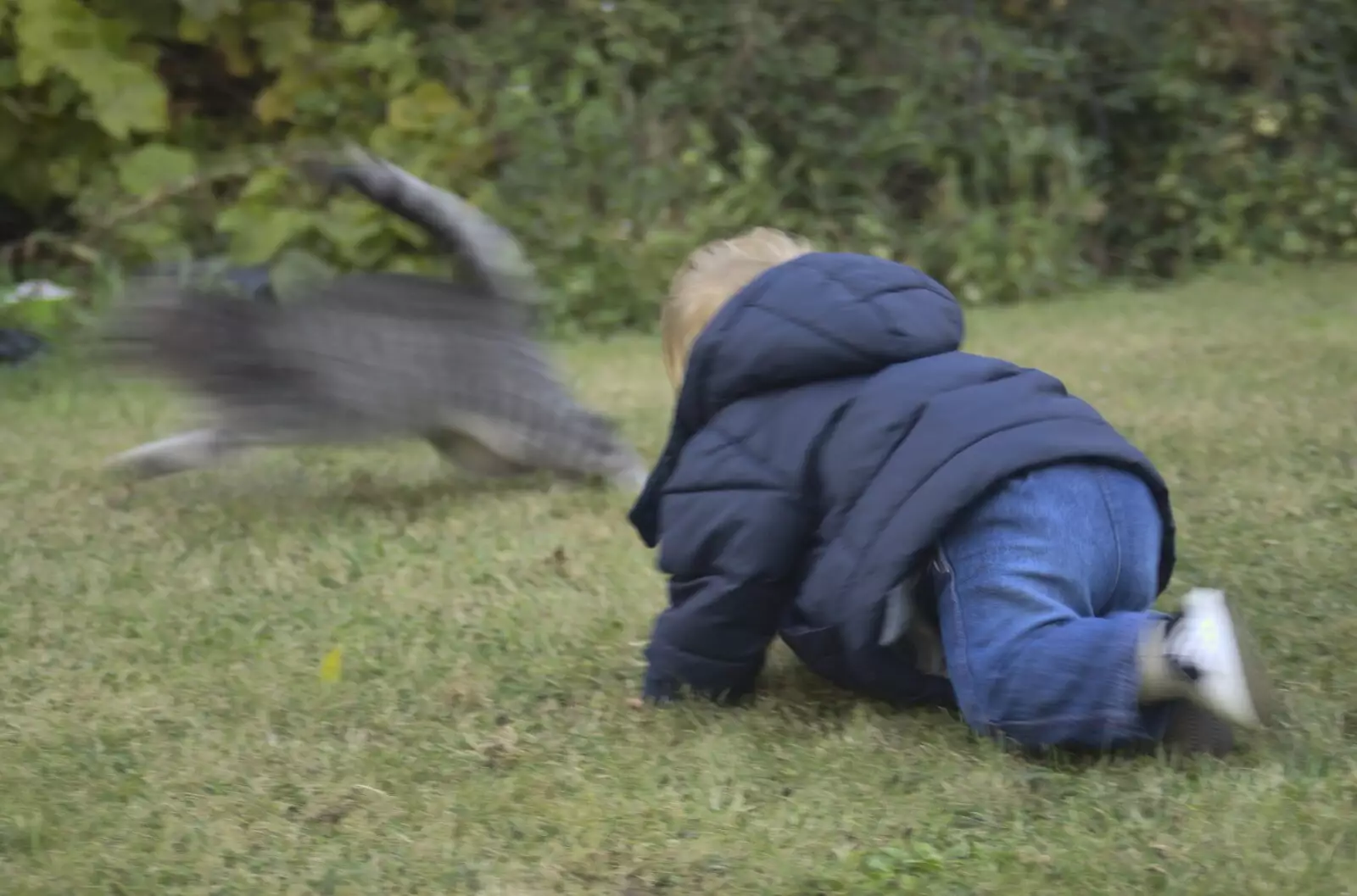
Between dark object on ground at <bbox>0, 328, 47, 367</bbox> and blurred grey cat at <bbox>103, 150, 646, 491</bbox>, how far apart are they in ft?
7.18

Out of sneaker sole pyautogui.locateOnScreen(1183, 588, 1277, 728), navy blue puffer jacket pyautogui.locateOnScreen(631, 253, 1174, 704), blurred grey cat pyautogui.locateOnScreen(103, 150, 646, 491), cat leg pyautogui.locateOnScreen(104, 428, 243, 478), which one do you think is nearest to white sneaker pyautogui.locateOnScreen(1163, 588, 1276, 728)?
sneaker sole pyautogui.locateOnScreen(1183, 588, 1277, 728)

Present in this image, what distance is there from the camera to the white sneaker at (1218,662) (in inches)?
81.2

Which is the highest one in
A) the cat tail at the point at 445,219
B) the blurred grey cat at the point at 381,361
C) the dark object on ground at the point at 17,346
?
the cat tail at the point at 445,219

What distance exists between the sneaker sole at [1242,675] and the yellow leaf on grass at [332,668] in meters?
1.57

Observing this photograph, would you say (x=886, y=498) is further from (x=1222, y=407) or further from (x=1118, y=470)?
(x=1222, y=407)

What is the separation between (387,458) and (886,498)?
9.48ft

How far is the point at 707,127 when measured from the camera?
8.35 m

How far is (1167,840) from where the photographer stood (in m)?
2.04

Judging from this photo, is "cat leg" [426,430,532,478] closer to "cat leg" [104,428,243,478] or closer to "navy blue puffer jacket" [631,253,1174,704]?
"cat leg" [104,428,243,478]

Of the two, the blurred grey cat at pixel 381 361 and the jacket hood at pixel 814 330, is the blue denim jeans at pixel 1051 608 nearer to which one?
the jacket hood at pixel 814 330

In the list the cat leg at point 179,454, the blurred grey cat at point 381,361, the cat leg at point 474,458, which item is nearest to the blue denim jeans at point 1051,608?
the blurred grey cat at point 381,361

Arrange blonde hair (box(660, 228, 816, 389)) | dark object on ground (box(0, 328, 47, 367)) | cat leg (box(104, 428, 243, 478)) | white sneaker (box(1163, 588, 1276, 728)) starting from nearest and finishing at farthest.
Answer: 1. white sneaker (box(1163, 588, 1276, 728))
2. blonde hair (box(660, 228, 816, 389))
3. cat leg (box(104, 428, 243, 478))
4. dark object on ground (box(0, 328, 47, 367))

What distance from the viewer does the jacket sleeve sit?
244 centimetres

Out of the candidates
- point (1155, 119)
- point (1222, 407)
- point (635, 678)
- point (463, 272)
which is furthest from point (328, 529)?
point (1155, 119)
